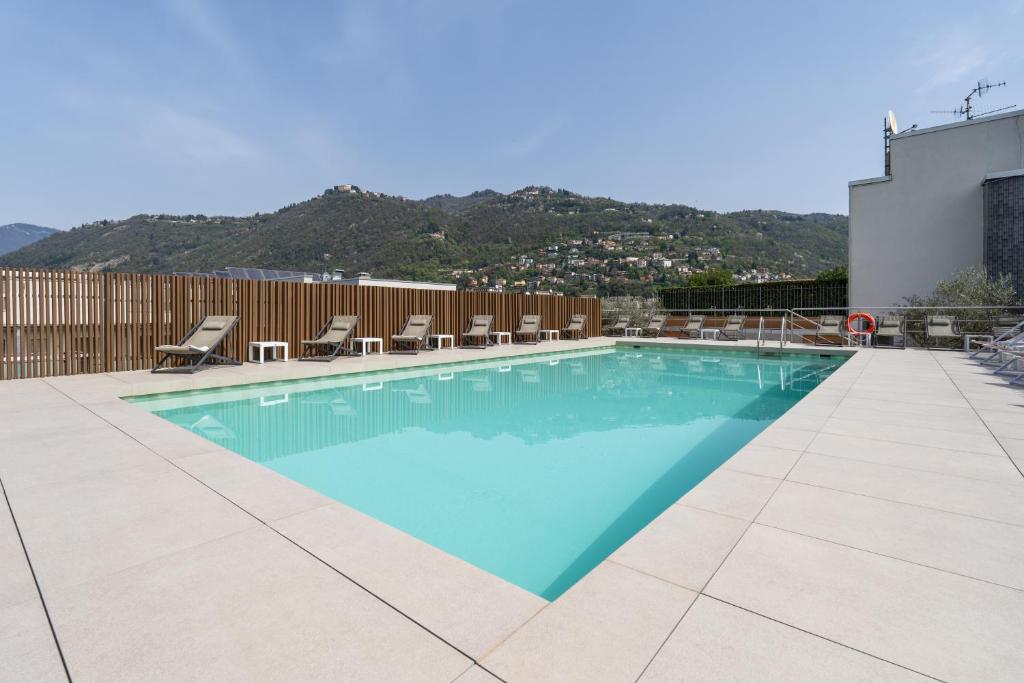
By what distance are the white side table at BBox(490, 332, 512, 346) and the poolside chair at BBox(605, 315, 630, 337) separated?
4853 mm

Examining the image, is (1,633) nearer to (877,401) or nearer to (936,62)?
(877,401)

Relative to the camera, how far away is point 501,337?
13.0m

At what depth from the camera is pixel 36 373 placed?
624 centimetres

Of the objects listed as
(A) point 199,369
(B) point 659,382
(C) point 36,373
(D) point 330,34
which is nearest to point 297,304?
(A) point 199,369

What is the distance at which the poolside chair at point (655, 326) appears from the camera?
55.0ft

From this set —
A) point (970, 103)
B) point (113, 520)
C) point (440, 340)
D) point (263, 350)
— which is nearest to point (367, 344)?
point (440, 340)

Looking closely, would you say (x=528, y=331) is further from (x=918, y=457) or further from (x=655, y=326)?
(x=918, y=457)

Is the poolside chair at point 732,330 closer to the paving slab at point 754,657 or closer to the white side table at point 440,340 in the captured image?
the white side table at point 440,340

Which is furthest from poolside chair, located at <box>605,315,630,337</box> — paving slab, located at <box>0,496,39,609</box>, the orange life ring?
paving slab, located at <box>0,496,39,609</box>

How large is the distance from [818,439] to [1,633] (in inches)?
156

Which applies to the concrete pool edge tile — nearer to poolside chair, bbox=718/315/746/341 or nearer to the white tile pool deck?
the white tile pool deck

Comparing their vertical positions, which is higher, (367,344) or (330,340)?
(330,340)

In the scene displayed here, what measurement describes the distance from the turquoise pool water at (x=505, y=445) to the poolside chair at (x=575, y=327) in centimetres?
640

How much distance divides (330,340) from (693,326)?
11615 millimetres
